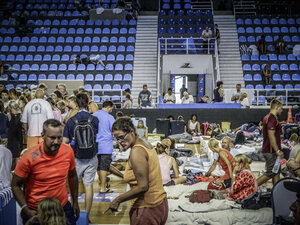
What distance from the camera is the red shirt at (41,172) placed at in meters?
2.80

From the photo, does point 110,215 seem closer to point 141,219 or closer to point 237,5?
point 141,219

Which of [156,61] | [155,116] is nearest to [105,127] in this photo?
[155,116]

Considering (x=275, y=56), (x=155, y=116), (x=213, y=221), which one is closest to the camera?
(x=213, y=221)

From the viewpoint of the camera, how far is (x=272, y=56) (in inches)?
699

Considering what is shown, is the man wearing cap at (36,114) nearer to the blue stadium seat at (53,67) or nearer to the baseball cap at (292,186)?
the baseball cap at (292,186)

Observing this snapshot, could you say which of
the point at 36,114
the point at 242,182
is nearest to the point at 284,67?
the point at 242,182

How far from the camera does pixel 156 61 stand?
59.9 ft

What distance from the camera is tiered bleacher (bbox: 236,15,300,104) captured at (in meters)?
16.5

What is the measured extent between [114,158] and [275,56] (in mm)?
11487

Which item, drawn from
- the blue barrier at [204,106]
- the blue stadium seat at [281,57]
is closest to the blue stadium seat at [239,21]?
the blue stadium seat at [281,57]

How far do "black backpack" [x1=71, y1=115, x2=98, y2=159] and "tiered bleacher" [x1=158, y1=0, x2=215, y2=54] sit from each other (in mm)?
12717

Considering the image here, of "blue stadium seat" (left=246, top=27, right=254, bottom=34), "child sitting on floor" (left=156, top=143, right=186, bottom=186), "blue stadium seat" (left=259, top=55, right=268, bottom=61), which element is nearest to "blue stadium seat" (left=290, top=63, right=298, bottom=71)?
"blue stadium seat" (left=259, top=55, right=268, bottom=61)

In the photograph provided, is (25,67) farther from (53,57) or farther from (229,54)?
(229,54)

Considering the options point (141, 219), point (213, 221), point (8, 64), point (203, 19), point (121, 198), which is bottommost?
point (213, 221)
